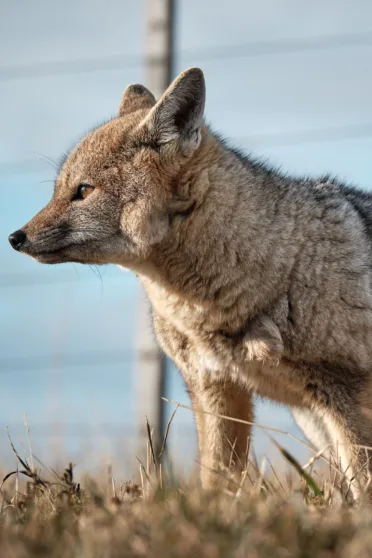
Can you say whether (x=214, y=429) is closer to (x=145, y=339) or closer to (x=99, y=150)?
(x=99, y=150)

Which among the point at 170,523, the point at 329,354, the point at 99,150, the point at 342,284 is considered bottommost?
the point at 170,523

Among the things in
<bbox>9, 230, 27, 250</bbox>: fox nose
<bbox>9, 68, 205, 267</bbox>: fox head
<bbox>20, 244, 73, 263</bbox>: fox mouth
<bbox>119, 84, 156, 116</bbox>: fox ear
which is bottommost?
<bbox>20, 244, 73, 263</bbox>: fox mouth

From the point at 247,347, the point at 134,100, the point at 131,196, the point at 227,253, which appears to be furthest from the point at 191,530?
the point at 134,100

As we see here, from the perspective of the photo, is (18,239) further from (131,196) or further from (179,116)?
(179,116)

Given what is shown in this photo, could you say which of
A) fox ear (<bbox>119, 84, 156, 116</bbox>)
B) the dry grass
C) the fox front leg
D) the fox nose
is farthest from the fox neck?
the dry grass

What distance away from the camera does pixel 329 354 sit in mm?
3750

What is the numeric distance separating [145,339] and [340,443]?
408cm

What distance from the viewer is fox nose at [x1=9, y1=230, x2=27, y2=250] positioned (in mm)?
4008

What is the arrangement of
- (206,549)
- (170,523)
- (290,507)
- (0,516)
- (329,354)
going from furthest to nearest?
(329,354) < (0,516) < (290,507) < (170,523) < (206,549)

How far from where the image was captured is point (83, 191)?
4.05 meters

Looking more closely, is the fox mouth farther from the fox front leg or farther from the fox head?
the fox front leg

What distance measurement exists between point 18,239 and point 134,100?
1.32m

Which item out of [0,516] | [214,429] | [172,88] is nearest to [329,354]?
[214,429]

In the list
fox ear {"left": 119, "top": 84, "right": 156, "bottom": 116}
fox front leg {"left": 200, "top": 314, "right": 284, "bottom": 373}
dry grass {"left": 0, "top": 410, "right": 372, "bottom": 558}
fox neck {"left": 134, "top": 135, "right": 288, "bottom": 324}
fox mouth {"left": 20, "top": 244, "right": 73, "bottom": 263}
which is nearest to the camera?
dry grass {"left": 0, "top": 410, "right": 372, "bottom": 558}
